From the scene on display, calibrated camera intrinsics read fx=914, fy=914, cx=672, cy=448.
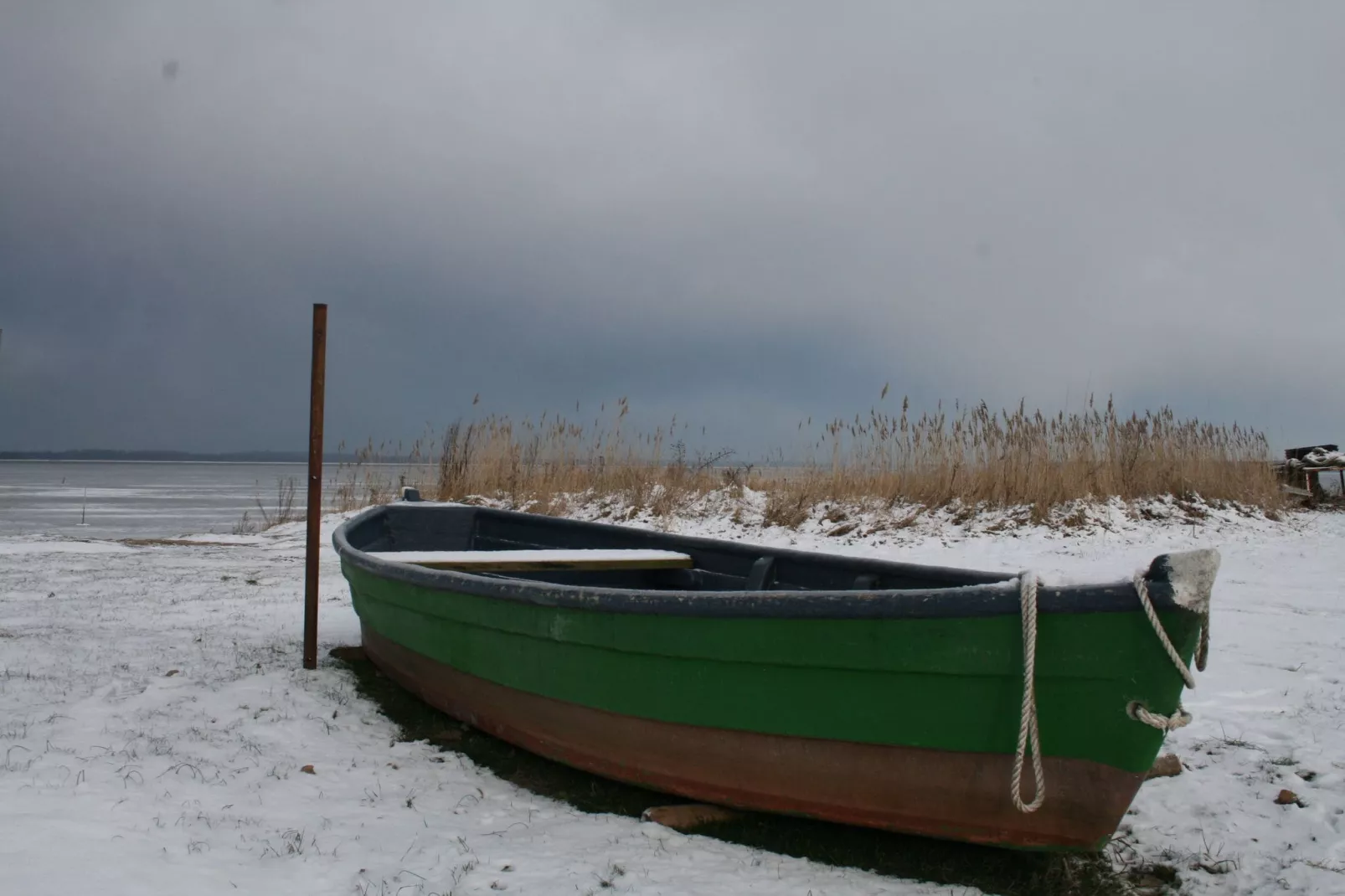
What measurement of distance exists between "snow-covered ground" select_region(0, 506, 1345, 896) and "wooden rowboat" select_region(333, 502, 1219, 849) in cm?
22

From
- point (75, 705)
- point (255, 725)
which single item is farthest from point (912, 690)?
point (75, 705)

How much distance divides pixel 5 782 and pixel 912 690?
3082 mm

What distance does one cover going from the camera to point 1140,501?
1020 centimetres

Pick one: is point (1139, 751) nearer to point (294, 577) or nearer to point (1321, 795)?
point (1321, 795)

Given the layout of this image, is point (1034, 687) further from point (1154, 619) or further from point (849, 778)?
point (849, 778)

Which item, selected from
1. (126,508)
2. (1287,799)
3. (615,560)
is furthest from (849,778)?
(126,508)

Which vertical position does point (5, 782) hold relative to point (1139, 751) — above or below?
below

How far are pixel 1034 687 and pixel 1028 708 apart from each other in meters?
0.07

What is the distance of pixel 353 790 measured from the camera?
3.50 meters

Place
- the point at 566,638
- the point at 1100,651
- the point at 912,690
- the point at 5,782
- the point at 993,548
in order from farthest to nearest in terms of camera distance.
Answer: the point at 993,548
the point at 566,638
the point at 5,782
the point at 912,690
the point at 1100,651

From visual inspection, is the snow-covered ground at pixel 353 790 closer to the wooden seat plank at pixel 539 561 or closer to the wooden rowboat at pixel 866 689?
the wooden rowboat at pixel 866 689

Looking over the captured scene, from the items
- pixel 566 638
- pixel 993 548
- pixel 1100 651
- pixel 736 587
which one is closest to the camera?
pixel 1100 651

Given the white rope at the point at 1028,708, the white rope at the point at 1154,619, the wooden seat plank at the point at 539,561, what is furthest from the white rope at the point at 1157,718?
the wooden seat plank at the point at 539,561

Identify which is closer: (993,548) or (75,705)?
(75,705)
